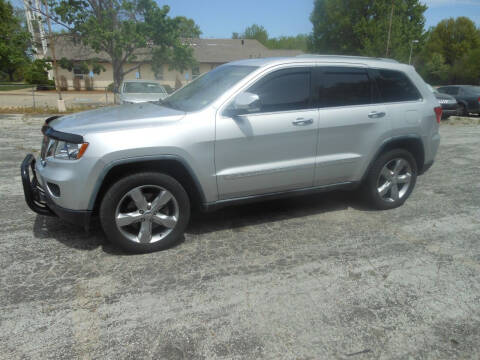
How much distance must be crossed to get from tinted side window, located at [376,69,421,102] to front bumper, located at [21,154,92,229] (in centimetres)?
356

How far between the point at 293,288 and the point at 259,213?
1.69 metres

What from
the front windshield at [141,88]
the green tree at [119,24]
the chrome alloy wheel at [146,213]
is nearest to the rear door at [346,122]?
the chrome alloy wheel at [146,213]

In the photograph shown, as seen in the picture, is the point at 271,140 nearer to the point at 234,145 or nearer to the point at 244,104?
the point at 234,145

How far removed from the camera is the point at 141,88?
1255cm

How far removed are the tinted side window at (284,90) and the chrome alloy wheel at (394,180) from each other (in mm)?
1476

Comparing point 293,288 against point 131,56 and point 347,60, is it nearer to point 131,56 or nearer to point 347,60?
point 347,60

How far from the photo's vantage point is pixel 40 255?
3.41 metres

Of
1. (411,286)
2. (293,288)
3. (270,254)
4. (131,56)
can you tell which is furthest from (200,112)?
(131,56)

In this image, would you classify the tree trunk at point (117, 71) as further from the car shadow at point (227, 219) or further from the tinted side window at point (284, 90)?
the tinted side window at point (284, 90)

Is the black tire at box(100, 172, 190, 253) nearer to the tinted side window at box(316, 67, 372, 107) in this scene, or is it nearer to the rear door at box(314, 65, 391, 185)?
the rear door at box(314, 65, 391, 185)

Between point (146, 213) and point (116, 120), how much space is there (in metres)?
0.90

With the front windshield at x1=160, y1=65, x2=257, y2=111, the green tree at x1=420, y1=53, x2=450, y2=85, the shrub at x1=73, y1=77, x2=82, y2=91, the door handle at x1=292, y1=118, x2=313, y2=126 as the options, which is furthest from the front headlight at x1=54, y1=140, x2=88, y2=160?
the green tree at x1=420, y1=53, x2=450, y2=85

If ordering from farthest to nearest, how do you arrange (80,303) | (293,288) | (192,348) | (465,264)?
(465,264) < (293,288) < (80,303) < (192,348)

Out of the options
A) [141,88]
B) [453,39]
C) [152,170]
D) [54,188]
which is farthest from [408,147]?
[453,39]
